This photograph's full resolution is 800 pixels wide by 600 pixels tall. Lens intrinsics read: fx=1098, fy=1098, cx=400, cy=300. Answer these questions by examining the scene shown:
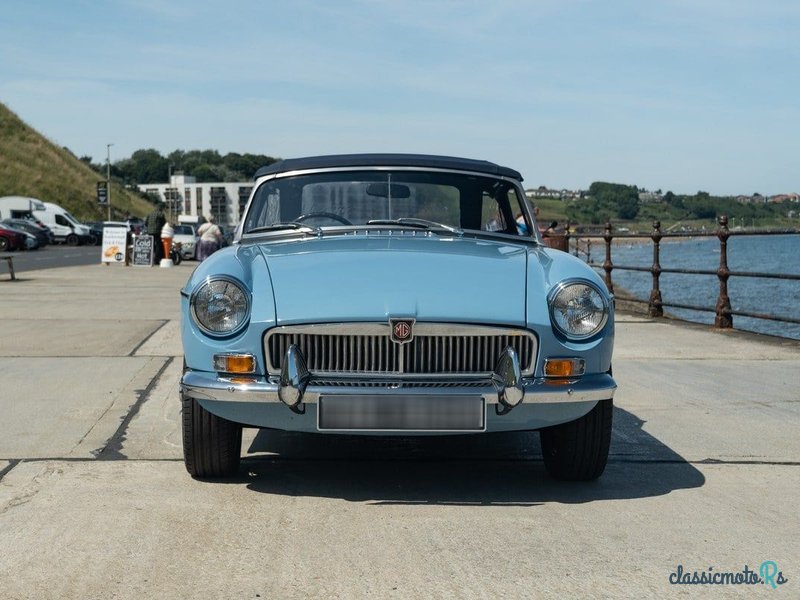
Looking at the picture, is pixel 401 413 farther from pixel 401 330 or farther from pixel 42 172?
pixel 42 172

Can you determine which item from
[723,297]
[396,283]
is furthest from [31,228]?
[396,283]

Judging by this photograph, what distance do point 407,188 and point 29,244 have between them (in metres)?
43.5

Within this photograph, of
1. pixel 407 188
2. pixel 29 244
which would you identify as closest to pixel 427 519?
pixel 407 188

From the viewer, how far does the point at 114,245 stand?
1225 inches

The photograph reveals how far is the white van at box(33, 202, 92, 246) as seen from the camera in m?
57.7

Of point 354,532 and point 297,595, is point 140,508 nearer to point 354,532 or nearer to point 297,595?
point 354,532

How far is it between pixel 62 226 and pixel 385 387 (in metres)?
57.0

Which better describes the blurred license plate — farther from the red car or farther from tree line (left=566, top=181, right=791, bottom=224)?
the red car

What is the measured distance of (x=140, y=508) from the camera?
14.2 feet

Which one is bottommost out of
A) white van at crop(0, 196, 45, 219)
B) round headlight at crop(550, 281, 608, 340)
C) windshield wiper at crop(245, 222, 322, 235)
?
round headlight at crop(550, 281, 608, 340)

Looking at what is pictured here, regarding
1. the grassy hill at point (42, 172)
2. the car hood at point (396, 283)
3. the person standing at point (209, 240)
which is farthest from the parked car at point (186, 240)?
the grassy hill at point (42, 172)

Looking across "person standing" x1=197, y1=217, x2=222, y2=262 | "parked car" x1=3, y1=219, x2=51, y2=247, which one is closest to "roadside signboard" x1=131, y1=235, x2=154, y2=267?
"person standing" x1=197, y1=217, x2=222, y2=262

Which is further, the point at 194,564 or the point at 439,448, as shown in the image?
the point at 439,448

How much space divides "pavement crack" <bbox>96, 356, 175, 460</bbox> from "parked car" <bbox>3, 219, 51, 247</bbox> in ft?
141
